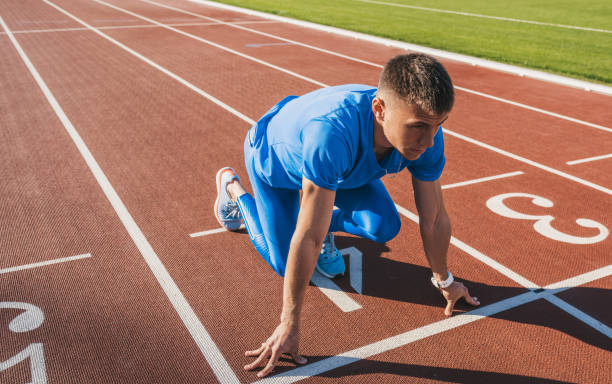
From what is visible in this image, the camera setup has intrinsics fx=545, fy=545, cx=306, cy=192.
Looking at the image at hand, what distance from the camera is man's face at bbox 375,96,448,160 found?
2.58 metres

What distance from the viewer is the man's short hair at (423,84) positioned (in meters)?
2.51

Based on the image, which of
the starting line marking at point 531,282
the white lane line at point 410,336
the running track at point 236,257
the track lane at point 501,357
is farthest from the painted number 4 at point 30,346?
the starting line marking at point 531,282

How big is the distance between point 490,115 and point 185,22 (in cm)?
1294

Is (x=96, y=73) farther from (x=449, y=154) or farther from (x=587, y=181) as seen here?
(x=587, y=181)

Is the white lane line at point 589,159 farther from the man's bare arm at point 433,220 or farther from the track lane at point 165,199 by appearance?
the man's bare arm at point 433,220

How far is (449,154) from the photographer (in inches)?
273

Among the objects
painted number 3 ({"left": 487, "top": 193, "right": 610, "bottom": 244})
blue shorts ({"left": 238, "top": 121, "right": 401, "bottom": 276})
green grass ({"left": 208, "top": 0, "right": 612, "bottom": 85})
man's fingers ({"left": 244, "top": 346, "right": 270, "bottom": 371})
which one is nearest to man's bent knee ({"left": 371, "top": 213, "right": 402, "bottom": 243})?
blue shorts ({"left": 238, "top": 121, "right": 401, "bottom": 276})

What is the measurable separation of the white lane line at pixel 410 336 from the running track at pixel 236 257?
0.5 inches

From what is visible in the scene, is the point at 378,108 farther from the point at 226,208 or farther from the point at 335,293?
the point at 226,208

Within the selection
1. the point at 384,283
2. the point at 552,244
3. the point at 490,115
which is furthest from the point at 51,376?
the point at 490,115

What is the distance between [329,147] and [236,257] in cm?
199

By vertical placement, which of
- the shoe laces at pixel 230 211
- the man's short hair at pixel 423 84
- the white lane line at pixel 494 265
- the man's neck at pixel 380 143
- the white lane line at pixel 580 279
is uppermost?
the man's short hair at pixel 423 84

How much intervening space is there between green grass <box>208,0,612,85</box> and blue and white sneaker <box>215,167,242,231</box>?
8914 mm

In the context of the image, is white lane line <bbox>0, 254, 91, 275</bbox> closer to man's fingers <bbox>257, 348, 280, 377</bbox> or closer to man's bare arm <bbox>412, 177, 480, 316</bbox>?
man's fingers <bbox>257, 348, 280, 377</bbox>
